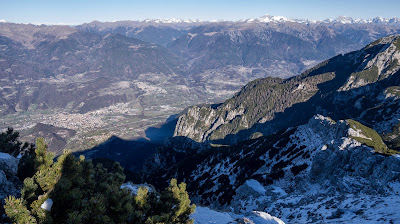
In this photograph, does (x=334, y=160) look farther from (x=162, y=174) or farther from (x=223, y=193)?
(x=162, y=174)

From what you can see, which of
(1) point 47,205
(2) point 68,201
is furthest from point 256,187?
(1) point 47,205

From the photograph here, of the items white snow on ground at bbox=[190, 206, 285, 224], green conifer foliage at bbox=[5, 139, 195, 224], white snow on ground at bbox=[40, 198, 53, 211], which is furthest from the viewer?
white snow on ground at bbox=[190, 206, 285, 224]

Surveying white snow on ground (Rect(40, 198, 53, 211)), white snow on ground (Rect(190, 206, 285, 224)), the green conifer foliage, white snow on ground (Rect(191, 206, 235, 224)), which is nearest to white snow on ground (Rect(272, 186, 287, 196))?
white snow on ground (Rect(190, 206, 285, 224))

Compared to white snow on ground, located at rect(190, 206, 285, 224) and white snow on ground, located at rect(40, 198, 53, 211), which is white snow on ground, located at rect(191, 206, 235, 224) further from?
white snow on ground, located at rect(40, 198, 53, 211)

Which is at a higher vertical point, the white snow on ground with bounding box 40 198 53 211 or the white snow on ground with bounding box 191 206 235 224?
the white snow on ground with bounding box 40 198 53 211

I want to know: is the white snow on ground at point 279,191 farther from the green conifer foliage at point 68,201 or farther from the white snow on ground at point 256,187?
the green conifer foliage at point 68,201

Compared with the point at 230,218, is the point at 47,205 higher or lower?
higher

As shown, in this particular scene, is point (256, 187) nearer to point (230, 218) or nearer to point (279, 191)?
point (279, 191)

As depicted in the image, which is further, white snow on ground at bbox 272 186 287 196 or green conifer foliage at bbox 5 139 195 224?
white snow on ground at bbox 272 186 287 196

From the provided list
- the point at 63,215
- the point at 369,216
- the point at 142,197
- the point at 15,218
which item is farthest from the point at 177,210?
the point at 369,216

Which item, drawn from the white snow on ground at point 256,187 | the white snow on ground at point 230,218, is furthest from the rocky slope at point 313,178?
the white snow on ground at point 230,218
